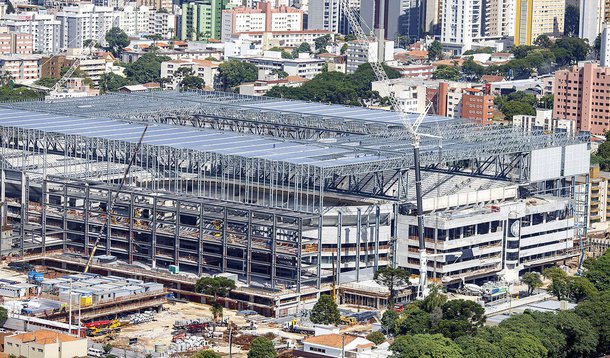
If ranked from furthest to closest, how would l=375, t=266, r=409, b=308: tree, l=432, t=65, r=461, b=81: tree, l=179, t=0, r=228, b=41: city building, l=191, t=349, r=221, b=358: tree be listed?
l=179, t=0, r=228, b=41: city building → l=432, t=65, r=461, b=81: tree → l=375, t=266, r=409, b=308: tree → l=191, t=349, r=221, b=358: tree

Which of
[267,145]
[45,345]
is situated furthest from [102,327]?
[267,145]

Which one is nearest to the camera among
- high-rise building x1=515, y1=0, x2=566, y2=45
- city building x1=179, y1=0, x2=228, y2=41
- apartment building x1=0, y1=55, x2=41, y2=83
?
apartment building x1=0, y1=55, x2=41, y2=83

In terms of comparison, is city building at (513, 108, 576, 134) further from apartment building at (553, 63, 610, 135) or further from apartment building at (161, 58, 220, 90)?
apartment building at (161, 58, 220, 90)

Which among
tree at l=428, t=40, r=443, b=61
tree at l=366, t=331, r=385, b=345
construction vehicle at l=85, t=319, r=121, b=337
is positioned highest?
tree at l=428, t=40, r=443, b=61

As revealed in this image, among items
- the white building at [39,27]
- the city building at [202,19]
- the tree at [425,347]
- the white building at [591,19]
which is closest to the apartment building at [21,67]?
the white building at [39,27]

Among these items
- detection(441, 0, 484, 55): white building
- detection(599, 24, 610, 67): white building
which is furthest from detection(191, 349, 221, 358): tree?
detection(441, 0, 484, 55): white building

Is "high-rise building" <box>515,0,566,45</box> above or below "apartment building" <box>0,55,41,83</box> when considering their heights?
above

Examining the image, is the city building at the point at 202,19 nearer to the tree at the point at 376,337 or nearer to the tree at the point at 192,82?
the tree at the point at 192,82
